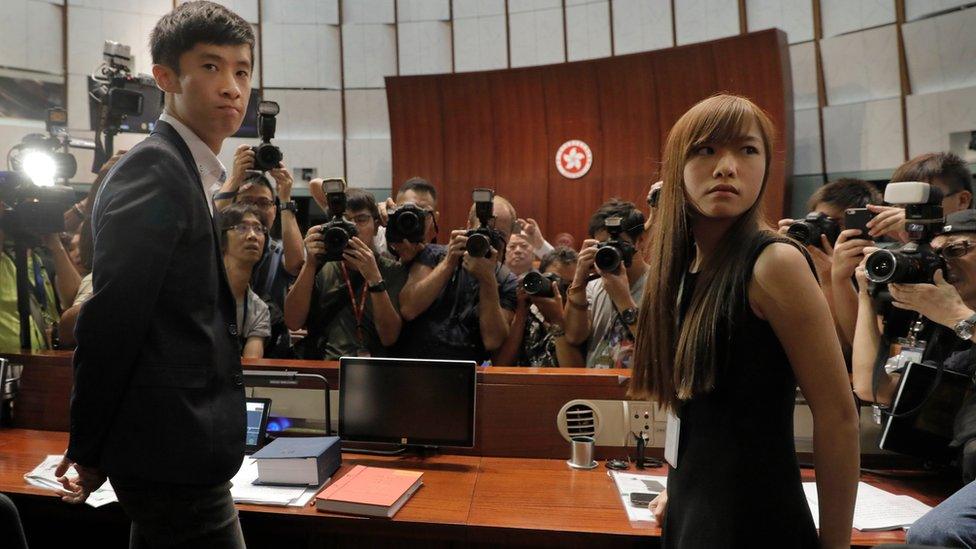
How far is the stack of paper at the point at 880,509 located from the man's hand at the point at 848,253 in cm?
63

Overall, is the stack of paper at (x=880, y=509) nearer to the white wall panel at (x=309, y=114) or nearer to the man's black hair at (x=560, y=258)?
the man's black hair at (x=560, y=258)

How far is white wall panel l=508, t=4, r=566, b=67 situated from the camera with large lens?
4667 mm

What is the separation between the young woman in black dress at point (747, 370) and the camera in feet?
3.06

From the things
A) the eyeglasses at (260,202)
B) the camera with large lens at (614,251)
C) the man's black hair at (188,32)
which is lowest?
the camera with large lens at (614,251)

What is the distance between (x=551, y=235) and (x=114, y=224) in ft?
17.8

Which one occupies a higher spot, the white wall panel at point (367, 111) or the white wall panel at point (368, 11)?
the white wall panel at point (368, 11)

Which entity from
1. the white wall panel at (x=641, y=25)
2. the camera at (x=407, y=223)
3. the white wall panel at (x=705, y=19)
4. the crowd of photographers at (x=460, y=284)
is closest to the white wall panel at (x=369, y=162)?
the white wall panel at (x=641, y=25)

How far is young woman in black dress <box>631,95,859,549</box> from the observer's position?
0.93 meters

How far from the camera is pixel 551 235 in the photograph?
6297 mm

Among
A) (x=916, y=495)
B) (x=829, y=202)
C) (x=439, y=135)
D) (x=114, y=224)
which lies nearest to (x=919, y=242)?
(x=916, y=495)

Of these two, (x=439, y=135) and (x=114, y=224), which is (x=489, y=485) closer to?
(x=114, y=224)

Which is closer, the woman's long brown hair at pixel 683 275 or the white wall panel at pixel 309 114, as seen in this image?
the woman's long brown hair at pixel 683 275

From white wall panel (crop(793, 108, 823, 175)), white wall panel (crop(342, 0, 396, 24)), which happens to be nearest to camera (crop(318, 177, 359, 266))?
white wall panel (crop(793, 108, 823, 175))

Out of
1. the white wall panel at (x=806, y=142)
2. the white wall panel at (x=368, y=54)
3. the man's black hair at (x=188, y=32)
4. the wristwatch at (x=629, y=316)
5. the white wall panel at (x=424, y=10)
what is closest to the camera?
the man's black hair at (x=188, y=32)
